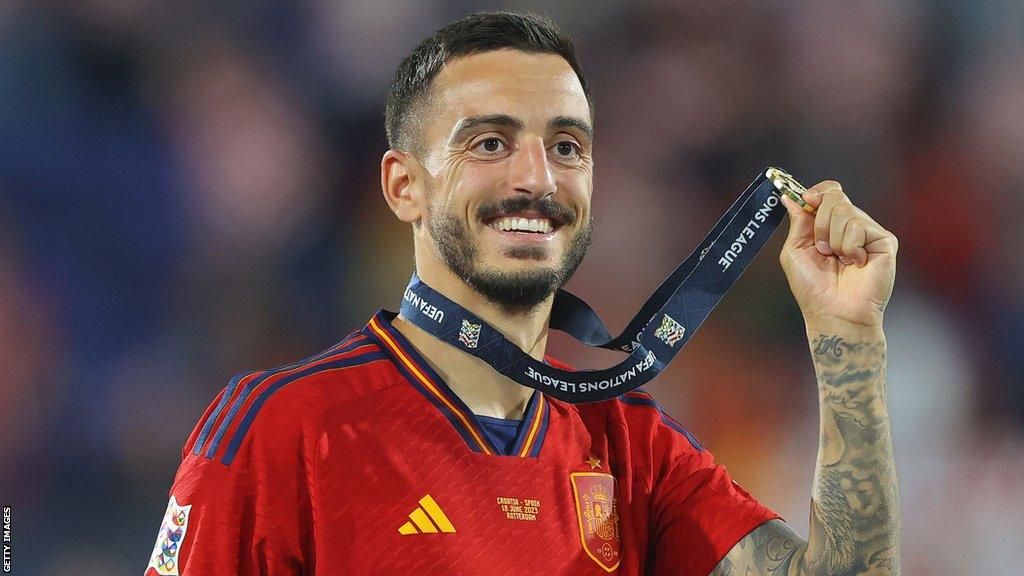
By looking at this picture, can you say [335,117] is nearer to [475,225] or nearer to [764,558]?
[475,225]

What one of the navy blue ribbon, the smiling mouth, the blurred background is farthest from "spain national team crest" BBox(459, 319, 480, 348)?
the blurred background

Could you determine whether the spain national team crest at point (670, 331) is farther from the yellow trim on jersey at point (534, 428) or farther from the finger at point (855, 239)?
the finger at point (855, 239)

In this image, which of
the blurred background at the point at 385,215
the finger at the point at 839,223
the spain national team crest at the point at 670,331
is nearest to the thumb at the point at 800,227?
Answer: the finger at the point at 839,223

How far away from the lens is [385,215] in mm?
4793

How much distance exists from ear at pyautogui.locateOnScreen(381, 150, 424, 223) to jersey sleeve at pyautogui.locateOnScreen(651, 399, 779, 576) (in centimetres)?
83

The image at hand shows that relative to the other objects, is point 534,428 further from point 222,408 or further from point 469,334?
point 222,408

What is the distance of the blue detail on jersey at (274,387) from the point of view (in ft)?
7.63

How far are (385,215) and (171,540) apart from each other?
2.62 meters

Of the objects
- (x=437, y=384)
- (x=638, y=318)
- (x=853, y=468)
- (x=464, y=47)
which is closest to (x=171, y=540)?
(x=437, y=384)

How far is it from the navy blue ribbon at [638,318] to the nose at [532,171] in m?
0.32

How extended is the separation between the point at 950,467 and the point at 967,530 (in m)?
0.29

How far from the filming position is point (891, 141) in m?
5.52

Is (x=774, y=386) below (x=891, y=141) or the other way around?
below

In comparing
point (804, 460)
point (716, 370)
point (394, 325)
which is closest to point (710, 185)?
point (716, 370)
